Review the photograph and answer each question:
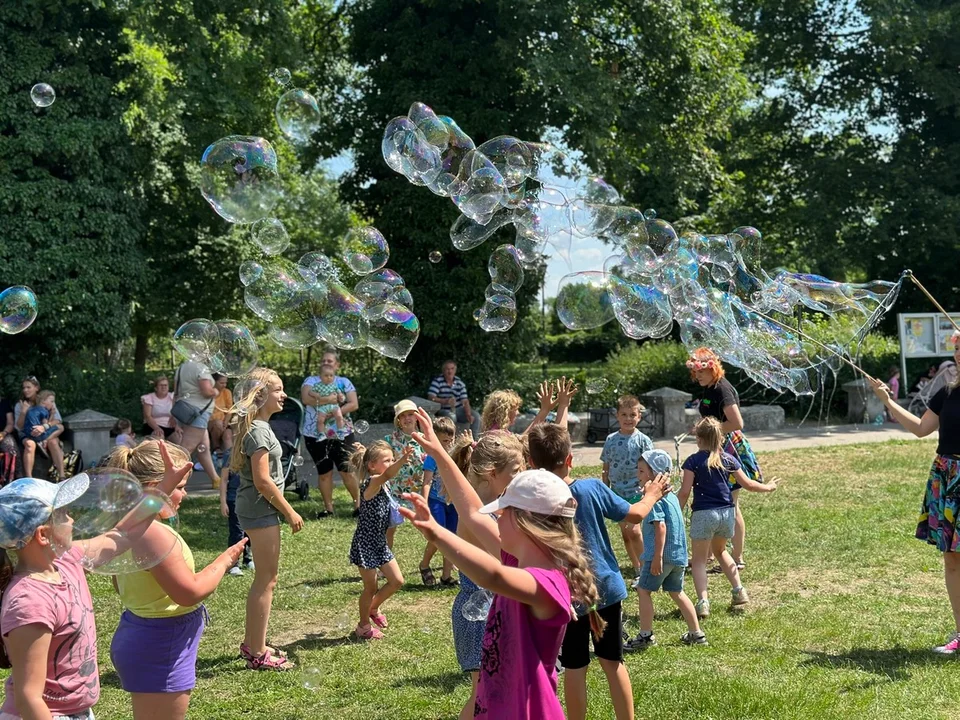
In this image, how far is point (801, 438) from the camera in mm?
16453

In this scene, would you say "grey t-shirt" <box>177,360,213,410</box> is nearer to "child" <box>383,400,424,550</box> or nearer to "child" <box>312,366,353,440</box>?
"child" <box>312,366,353,440</box>

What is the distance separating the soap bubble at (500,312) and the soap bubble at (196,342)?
2.24 m

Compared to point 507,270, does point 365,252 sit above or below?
above

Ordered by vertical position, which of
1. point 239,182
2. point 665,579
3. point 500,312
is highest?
point 239,182

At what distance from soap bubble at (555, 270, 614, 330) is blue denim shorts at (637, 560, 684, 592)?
7.03 ft

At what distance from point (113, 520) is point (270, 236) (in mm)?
4840

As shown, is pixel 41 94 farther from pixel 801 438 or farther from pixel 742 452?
pixel 801 438

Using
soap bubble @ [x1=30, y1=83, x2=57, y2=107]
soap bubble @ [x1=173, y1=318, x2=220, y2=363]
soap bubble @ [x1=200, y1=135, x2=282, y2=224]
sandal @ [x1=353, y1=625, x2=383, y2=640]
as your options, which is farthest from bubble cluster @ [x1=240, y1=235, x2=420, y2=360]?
soap bubble @ [x1=30, y1=83, x2=57, y2=107]

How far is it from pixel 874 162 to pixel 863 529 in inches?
686

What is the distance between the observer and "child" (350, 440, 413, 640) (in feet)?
20.4

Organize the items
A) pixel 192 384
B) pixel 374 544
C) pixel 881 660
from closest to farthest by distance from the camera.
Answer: pixel 881 660 < pixel 374 544 < pixel 192 384

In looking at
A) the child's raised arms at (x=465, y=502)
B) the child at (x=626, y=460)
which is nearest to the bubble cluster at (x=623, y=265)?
the child at (x=626, y=460)

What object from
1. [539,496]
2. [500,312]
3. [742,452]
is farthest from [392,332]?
[539,496]

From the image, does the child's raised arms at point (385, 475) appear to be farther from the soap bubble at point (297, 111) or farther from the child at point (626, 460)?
the soap bubble at point (297, 111)
